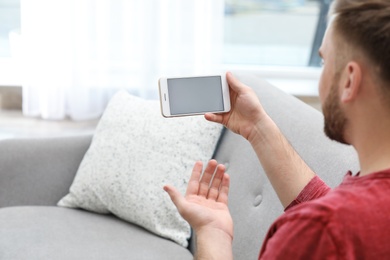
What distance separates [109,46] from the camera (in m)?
2.87

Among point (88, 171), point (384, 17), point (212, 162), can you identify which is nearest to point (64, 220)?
point (88, 171)

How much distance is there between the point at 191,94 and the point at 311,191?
1.37 ft

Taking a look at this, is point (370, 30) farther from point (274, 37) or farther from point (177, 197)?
point (274, 37)

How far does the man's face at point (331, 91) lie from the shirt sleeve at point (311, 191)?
30 cm

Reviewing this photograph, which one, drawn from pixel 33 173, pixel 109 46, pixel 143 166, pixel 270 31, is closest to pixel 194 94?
pixel 143 166

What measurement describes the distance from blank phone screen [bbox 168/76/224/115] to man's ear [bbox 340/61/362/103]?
1.87ft

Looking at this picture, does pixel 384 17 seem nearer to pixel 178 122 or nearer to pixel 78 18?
pixel 178 122

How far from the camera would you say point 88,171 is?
7.23ft

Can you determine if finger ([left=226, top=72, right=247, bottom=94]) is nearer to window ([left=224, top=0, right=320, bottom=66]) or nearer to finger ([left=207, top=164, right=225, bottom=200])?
finger ([left=207, top=164, right=225, bottom=200])

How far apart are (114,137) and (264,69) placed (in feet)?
3.88

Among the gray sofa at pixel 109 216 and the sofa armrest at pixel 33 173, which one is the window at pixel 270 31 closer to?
the gray sofa at pixel 109 216

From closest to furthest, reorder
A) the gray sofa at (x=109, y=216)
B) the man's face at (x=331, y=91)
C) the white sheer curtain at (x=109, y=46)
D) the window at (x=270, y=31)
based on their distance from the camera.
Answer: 1. the man's face at (x=331, y=91)
2. the gray sofa at (x=109, y=216)
3. the white sheer curtain at (x=109, y=46)
4. the window at (x=270, y=31)

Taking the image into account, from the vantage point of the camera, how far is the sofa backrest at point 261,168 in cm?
164

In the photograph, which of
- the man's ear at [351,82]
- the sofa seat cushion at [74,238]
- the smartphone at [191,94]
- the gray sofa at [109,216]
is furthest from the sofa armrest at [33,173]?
the man's ear at [351,82]
